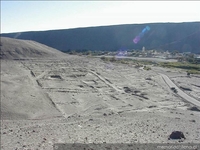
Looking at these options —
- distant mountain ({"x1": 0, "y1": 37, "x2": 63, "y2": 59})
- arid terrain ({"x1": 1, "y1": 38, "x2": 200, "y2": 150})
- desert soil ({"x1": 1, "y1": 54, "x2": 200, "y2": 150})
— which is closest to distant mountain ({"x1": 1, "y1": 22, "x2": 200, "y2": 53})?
distant mountain ({"x1": 0, "y1": 37, "x2": 63, "y2": 59})

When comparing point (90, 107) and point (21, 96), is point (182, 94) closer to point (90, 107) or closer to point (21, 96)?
point (90, 107)

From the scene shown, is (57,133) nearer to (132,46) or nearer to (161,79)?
(161,79)

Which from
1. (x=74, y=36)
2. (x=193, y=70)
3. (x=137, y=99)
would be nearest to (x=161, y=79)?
(x=193, y=70)

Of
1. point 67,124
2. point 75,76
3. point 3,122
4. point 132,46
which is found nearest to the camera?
point 67,124

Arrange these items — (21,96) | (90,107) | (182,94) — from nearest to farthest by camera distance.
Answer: (90,107), (21,96), (182,94)

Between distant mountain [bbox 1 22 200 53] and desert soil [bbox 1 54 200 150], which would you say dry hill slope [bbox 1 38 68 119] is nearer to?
desert soil [bbox 1 54 200 150]

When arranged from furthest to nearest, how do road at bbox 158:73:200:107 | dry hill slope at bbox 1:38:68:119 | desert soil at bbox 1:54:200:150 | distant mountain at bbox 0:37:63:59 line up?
distant mountain at bbox 0:37:63:59, road at bbox 158:73:200:107, dry hill slope at bbox 1:38:68:119, desert soil at bbox 1:54:200:150

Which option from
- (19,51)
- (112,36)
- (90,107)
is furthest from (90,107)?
(112,36)
